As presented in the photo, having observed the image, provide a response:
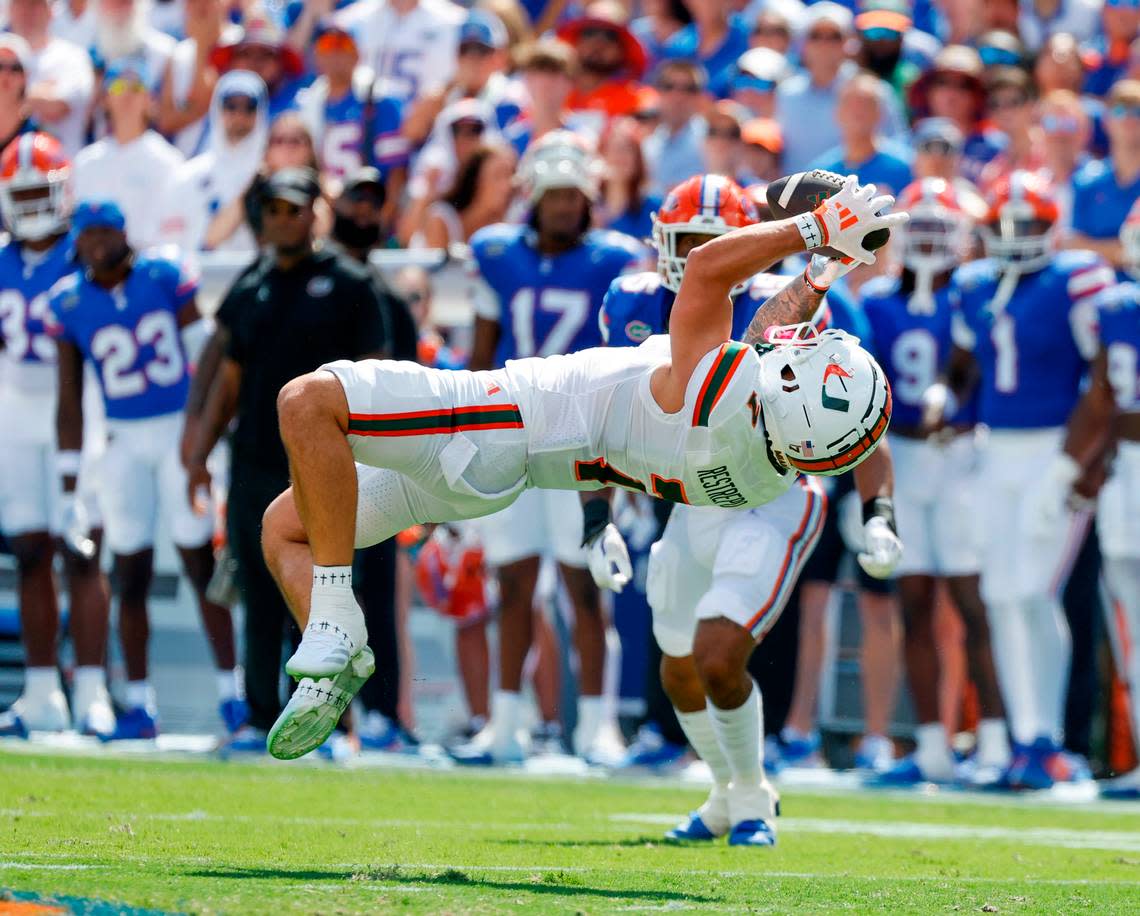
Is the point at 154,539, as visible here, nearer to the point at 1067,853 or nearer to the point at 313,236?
the point at 313,236

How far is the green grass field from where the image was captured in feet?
15.7

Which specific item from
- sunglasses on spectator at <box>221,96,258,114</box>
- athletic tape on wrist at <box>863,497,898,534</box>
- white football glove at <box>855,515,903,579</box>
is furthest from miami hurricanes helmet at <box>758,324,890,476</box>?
sunglasses on spectator at <box>221,96,258,114</box>

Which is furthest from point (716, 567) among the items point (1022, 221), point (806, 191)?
point (1022, 221)

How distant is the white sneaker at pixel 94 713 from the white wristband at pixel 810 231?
5.08 meters

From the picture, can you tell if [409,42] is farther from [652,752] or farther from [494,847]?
[494,847]

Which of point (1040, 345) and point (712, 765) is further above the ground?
point (1040, 345)

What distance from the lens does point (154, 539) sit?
31.9 ft

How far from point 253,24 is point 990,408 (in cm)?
499

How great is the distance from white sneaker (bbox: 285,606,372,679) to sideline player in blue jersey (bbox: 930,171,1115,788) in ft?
14.1

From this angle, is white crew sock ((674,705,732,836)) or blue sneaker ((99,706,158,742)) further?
blue sneaker ((99,706,158,742))

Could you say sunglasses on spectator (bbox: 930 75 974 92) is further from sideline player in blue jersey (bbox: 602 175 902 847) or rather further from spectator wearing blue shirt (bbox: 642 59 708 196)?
sideline player in blue jersey (bbox: 602 175 902 847)

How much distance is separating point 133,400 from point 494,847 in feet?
13.0

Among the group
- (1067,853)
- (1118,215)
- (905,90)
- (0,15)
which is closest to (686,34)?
(905,90)

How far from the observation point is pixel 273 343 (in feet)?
28.4
